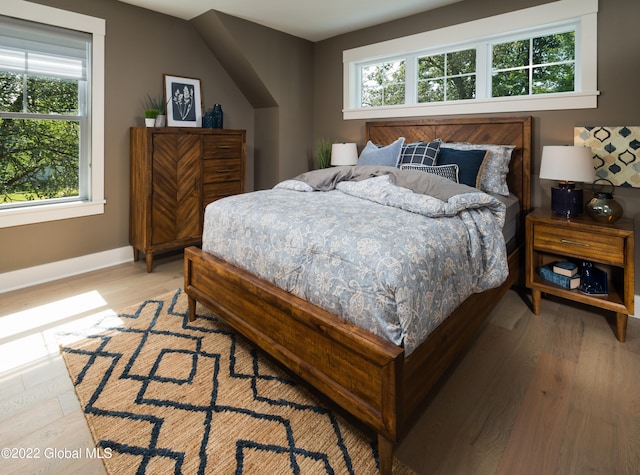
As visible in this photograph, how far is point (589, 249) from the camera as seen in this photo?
243 cm

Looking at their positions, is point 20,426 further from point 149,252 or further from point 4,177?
point 4,177

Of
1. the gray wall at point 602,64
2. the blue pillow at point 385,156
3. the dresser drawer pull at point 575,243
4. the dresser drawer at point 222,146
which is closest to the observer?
the dresser drawer pull at point 575,243

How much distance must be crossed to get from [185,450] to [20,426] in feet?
2.55

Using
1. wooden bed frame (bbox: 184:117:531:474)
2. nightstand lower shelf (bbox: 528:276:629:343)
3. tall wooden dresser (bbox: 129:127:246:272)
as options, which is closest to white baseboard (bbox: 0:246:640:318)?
tall wooden dresser (bbox: 129:127:246:272)

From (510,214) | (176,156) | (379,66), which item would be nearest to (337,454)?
(510,214)

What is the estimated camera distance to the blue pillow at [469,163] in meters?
2.90

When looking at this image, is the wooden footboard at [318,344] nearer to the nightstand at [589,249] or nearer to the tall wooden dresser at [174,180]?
the tall wooden dresser at [174,180]

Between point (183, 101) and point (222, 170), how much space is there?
2.79 feet

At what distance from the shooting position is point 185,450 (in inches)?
58.2

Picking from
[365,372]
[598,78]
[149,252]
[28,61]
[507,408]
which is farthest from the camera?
[149,252]

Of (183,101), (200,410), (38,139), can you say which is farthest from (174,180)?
(200,410)

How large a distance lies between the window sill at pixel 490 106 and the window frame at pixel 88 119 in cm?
257

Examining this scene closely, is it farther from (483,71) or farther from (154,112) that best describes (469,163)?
(154,112)

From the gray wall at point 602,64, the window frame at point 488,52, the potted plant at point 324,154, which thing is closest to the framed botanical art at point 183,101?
the potted plant at point 324,154
